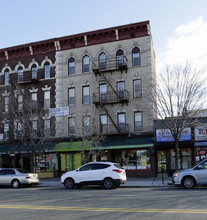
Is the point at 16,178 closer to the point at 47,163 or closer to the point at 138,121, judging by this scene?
the point at 47,163

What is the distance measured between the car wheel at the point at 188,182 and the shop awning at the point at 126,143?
8.44 metres

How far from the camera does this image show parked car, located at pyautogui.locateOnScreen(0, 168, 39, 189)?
62.7 ft

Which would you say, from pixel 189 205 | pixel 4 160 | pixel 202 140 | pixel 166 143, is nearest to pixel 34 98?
pixel 4 160

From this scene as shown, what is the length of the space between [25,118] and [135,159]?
9881 millimetres

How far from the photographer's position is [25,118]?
23812 mm

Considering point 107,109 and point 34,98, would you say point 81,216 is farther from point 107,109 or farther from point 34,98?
point 34,98

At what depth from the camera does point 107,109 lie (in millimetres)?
26500

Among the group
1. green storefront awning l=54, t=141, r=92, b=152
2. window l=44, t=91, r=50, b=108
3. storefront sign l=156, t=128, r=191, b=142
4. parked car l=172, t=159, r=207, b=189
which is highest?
window l=44, t=91, r=50, b=108

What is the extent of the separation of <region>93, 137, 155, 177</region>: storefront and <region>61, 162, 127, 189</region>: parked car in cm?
762

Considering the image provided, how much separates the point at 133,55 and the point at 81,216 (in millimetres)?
20544

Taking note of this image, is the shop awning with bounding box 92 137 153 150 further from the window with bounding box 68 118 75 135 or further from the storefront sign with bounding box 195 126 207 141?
the storefront sign with bounding box 195 126 207 141

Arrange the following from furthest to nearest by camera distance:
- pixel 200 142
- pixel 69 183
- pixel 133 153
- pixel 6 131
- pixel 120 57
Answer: pixel 6 131
pixel 120 57
pixel 133 153
pixel 200 142
pixel 69 183

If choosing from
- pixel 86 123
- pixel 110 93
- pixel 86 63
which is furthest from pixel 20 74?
pixel 110 93

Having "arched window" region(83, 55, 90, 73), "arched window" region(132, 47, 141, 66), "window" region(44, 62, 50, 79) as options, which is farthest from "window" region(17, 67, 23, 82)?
"arched window" region(132, 47, 141, 66)
